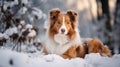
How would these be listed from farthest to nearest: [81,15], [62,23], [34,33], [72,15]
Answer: [81,15] → [34,33] → [72,15] → [62,23]

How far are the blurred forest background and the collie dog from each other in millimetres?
2284

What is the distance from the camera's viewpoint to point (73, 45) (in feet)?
24.7

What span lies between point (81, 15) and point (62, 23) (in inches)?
580

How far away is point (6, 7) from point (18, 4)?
872mm

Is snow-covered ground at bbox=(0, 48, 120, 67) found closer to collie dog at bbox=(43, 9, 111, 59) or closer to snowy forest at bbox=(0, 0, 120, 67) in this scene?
snowy forest at bbox=(0, 0, 120, 67)

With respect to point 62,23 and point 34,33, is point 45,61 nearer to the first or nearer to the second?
point 62,23

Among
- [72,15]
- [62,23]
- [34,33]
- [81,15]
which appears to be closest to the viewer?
[62,23]

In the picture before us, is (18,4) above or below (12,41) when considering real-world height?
above

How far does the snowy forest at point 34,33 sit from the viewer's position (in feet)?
20.3

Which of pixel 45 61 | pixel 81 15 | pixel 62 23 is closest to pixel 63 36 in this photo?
pixel 62 23

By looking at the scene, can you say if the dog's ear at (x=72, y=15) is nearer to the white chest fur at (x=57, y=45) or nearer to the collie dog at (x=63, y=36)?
the collie dog at (x=63, y=36)

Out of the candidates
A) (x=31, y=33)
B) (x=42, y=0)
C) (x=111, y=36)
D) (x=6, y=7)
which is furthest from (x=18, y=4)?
(x=111, y=36)

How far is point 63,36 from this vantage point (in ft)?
24.2

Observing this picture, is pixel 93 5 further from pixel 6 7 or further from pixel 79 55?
pixel 79 55
